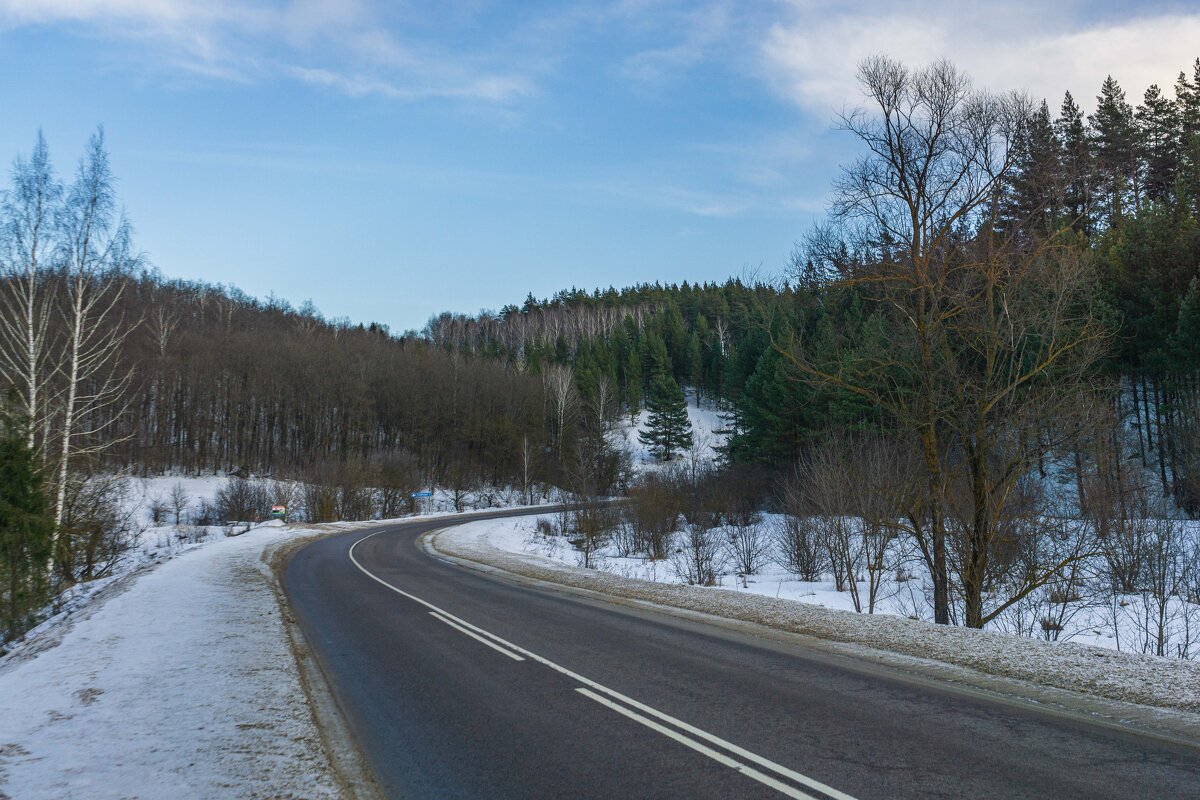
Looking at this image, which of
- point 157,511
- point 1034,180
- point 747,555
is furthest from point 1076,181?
point 157,511

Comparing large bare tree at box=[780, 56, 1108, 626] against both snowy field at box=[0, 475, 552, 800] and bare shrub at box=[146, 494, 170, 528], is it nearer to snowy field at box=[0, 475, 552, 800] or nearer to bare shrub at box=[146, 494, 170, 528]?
snowy field at box=[0, 475, 552, 800]

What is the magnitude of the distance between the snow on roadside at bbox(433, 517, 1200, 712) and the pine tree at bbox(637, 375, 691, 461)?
7147 centimetres

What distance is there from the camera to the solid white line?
197 inches

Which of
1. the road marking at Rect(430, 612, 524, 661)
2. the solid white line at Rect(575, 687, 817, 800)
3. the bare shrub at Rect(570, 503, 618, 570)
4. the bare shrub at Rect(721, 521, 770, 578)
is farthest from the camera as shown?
the bare shrub at Rect(570, 503, 618, 570)

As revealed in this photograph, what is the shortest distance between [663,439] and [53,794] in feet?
278

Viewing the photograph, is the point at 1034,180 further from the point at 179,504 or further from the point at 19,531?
the point at 179,504

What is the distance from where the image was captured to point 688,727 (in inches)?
254

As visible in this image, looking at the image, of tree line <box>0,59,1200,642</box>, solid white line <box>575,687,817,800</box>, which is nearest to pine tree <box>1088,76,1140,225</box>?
tree line <box>0,59,1200,642</box>

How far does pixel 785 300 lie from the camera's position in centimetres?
1653

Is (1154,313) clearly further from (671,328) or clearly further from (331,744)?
(671,328)

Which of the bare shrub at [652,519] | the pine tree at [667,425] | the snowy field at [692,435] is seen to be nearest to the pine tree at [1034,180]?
the bare shrub at [652,519]

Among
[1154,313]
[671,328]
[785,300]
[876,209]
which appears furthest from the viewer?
[671,328]

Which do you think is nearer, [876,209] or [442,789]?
[442,789]

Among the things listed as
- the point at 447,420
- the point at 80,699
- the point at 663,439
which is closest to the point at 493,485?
the point at 447,420
